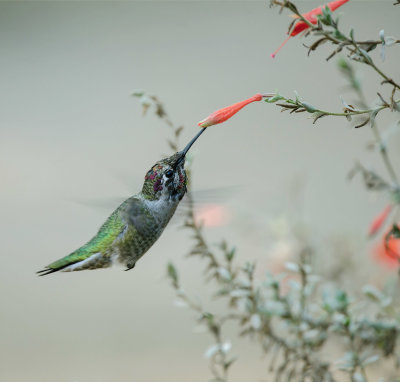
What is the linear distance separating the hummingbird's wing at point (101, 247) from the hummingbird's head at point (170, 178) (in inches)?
6.4

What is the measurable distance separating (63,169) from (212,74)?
2.49m

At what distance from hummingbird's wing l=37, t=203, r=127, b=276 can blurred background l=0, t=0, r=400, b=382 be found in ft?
10.1

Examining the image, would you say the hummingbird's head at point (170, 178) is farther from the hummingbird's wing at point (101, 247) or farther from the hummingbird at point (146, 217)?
the hummingbird's wing at point (101, 247)

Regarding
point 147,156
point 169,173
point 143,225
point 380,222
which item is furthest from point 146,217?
point 147,156

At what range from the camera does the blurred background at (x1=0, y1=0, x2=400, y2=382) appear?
20.3ft

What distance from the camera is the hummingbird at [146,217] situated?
161 cm

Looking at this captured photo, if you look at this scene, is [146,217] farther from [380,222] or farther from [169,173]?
[380,222]

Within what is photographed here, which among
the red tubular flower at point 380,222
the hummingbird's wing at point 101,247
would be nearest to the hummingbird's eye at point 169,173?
the hummingbird's wing at point 101,247

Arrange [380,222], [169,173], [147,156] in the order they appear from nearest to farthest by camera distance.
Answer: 1. [169,173]
2. [380,222]
3. [147,156]

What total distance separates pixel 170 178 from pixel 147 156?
647cm

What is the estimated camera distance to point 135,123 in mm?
8805

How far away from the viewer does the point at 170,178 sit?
1.61 meters

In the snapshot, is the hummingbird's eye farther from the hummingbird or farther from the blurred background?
the blurred background

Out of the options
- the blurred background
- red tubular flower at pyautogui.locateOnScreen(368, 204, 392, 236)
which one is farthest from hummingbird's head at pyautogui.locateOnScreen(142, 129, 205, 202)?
the blurred background
